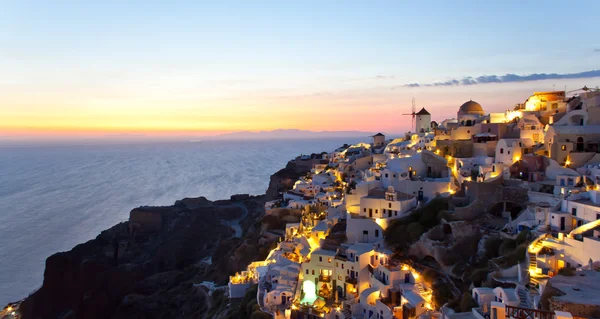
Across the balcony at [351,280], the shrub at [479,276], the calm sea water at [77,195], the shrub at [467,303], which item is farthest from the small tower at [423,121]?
the calm sea water at [77,195]

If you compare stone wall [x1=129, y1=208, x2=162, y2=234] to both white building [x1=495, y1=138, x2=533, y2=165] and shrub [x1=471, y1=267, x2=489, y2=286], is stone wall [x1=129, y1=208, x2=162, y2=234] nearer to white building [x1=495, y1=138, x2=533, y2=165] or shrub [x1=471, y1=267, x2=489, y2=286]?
white building [x1=495, y1=138, x2=533, y2=165]

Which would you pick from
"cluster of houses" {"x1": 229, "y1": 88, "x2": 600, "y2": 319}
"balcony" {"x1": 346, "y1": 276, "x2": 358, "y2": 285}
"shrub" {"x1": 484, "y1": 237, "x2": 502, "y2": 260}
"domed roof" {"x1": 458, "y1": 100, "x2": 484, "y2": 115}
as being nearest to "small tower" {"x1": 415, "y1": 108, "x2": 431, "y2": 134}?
"domed roof" {"x1": 458, "y1": 100, "x2": 484, "y2": 115}

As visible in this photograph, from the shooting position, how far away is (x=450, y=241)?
71.2ft

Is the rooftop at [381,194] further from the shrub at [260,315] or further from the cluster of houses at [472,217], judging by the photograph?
the shrub at [260,315]

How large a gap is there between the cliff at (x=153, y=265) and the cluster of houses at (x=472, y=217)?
371 inches

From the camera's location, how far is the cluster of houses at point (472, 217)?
573 inches

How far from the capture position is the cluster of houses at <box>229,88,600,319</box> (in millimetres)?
14547

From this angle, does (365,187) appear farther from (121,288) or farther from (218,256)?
(121,288)

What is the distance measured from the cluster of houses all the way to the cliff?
9419mm

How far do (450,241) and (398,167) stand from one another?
925 centimetres

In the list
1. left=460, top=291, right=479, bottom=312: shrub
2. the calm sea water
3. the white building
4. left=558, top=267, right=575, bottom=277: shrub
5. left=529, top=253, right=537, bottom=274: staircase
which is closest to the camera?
left=558, top=267, right=575, bottom=277: shrub

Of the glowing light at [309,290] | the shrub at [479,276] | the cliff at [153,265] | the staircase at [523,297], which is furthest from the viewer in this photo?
the cliff at [153,265]

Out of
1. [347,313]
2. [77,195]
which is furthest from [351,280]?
[77,195]

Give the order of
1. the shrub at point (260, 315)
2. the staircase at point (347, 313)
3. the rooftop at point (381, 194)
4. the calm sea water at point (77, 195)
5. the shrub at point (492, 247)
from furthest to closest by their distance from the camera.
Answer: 1. the calm sea water at point (77, 195)
2. the rooftop at point (381, 194)
3. the shrub at point (260, 315)
4. the staircase at point (347, 313)
5. the shrub at point (492, 247)
